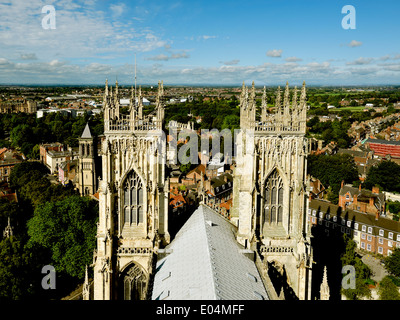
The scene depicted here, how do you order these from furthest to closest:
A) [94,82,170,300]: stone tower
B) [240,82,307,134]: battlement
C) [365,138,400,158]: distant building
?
[365,138,400,158]: distant building, [240,82,307,134]: battlement, [94,82,170,300]: stone tower

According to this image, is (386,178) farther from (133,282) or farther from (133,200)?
(133,200)

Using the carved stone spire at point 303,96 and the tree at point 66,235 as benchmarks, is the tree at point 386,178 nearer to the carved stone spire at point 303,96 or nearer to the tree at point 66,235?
the tree at point 66,235

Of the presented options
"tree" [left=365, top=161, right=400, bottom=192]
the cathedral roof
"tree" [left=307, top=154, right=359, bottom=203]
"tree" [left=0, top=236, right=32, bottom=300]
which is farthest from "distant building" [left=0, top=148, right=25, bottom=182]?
"tree" [left=365, top=161, right=400, bottom=192]

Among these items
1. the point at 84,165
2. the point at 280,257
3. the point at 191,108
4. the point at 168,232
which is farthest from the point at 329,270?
the point at 191,108

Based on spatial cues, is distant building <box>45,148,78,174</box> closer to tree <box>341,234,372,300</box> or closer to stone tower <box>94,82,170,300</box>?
tree <box>341,234,372,300</box>

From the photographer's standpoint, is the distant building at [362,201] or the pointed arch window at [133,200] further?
the distant building at [362,201]

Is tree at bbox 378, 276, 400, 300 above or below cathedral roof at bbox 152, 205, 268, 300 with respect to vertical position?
below

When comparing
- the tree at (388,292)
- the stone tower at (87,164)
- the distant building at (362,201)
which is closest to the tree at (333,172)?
the distant building at (362,201)
